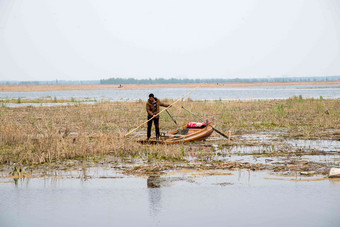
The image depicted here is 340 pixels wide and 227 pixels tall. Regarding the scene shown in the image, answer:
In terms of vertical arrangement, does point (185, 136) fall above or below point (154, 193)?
above

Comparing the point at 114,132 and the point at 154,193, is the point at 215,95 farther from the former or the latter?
the point at 154,193

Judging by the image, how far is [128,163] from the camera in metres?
12.8

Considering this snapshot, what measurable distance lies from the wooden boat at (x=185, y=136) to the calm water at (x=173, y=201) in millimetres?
4726

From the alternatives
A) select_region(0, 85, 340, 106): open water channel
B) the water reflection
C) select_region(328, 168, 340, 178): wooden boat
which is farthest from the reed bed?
select_region(0, 85, 340, 106): open water channel

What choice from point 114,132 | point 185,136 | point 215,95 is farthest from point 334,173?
point 215,95

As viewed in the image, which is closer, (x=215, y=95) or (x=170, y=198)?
(x=170, y=198)

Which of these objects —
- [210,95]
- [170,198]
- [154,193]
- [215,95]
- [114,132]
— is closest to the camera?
[170,198]

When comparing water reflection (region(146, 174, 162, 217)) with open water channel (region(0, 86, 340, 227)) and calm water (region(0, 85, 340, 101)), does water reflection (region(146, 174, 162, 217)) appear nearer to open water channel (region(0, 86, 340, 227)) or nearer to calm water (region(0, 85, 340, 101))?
open water channel (region(0, 86, 340, 227))

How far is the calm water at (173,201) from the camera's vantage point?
7.55m

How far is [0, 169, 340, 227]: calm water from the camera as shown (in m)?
7.55

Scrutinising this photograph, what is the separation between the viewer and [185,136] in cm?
1678

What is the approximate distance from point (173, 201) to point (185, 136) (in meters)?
8.13

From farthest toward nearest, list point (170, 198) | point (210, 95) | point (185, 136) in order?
point (210, 95) → point (185, 136) → point (170, 198)

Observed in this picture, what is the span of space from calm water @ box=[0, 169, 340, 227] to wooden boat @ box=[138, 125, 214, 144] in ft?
15.5
